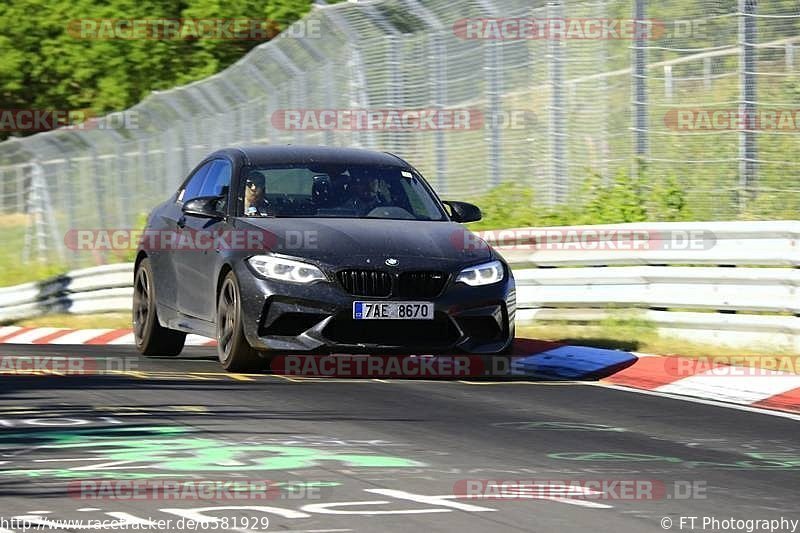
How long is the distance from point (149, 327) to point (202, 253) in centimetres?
178

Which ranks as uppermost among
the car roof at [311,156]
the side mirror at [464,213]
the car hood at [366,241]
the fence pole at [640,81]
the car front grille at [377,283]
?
the fence pole at [640,81]

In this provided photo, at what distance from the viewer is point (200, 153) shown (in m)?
26.2

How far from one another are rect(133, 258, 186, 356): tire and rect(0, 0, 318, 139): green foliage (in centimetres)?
3295

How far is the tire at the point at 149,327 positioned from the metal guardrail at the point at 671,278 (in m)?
3.35

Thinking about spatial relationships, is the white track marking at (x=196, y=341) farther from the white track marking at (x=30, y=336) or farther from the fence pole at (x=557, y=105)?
the fence pole at (x=557, y=105)

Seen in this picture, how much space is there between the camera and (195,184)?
15102 millimetres

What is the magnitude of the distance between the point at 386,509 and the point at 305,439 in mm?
2133

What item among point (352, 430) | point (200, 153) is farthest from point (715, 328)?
point (200, 153)

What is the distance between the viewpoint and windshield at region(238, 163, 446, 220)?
1348 centimetres

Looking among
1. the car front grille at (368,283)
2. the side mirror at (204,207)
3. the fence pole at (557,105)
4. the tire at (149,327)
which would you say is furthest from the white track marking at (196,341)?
the car front grille at (368,283)

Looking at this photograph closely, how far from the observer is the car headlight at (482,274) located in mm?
12750

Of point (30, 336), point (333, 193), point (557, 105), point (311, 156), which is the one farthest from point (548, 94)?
point (30, 336)

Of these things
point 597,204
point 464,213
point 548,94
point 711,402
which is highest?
point 548,94

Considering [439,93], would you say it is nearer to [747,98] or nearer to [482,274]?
[747,98]
